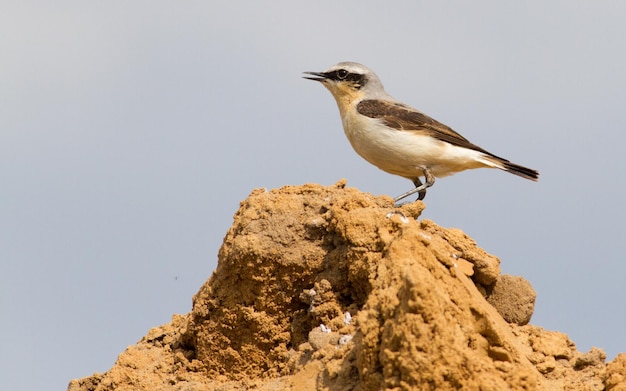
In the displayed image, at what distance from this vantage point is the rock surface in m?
6.76

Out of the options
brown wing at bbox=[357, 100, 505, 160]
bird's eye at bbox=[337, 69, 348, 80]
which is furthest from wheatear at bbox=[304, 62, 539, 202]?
bird's eye at bbox=[337, 69, 348, 80]

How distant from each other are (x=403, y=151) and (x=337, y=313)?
4.91 m

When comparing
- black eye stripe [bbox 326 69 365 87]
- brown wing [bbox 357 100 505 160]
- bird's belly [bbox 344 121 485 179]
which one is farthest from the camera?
black eye stripe [bbox 326 69 365 87]

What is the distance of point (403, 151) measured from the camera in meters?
12.8

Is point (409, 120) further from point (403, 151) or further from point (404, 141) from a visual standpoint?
point (403, 151)

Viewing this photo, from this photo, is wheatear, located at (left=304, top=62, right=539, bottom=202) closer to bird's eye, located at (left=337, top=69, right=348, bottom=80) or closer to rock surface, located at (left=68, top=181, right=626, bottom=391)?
bird's eye, located at (left=337, top=69, right=348, bottom=80)

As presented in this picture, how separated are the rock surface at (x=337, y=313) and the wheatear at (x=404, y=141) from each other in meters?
3.66

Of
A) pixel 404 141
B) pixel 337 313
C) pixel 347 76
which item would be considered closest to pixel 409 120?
pixel 404 141

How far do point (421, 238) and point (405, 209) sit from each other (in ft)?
4.97

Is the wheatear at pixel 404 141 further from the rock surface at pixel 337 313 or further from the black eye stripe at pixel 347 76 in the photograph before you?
the rock surface at pixel 337 313

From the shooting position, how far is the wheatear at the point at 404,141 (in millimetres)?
12812

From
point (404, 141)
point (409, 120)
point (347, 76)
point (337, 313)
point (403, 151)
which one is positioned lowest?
point (337, 313)

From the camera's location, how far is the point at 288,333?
28.2ft

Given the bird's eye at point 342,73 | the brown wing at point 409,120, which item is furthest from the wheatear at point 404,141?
the bird's eye at point 342,73
